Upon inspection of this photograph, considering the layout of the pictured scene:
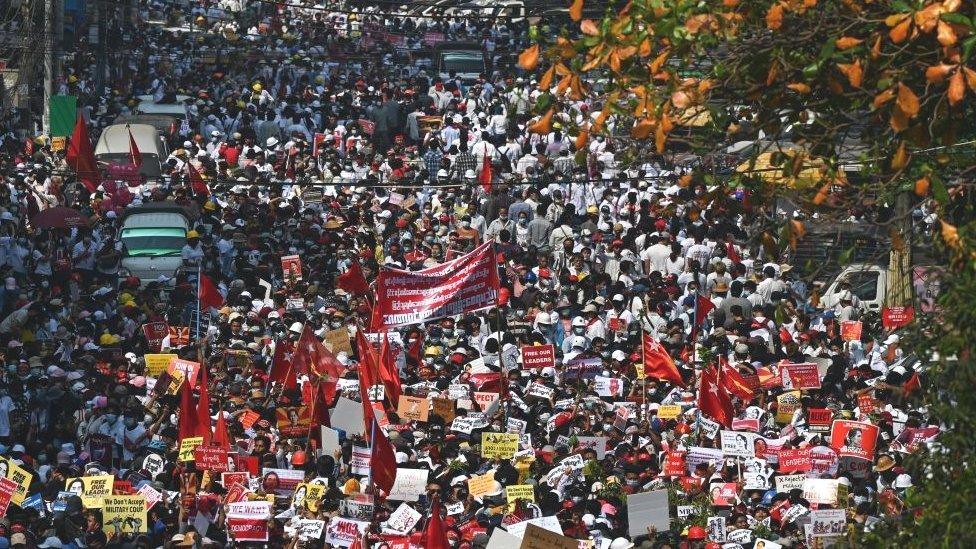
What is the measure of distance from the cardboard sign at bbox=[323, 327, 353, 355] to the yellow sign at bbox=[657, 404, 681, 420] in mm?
3950

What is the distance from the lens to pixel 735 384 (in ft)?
70.4

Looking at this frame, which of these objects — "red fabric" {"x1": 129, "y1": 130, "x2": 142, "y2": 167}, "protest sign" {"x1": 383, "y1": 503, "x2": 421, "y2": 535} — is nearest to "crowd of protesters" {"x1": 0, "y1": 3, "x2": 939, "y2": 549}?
"protest sign" {"x1": 383, "y1": 503, "x2": 421, "y2": 535}

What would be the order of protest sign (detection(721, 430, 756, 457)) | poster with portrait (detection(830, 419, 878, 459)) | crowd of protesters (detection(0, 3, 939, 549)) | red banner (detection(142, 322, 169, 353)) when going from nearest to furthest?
1. crowd of protesters (detection(0, 3, 939, 549))
2. poster with portrait (detection(830, 419, 878, 459))
3. protest sign (detection(721, 430, 756, 457))
4. red banner (detection(142, 322, 169, 353))

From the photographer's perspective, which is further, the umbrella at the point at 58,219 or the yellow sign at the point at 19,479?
the umbrella at the point at 58,219

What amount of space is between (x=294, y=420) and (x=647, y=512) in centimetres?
465

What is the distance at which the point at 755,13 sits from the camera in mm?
11102

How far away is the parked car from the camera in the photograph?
27594mm

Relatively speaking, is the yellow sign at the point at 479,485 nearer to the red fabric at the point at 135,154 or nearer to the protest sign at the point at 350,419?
the protest sign at the point at 350,419

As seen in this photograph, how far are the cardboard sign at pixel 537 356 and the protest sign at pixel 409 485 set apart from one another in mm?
3325

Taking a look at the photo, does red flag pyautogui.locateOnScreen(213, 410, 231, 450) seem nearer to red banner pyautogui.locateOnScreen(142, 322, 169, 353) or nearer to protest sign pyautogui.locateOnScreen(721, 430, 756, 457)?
red banner pyautogui.locateOnScreen(142, 322, 169, 353)

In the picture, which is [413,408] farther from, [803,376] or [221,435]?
[803,376]

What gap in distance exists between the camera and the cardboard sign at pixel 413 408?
21.2 meters

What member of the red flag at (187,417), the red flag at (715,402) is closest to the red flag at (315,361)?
the red flag at (187,417)

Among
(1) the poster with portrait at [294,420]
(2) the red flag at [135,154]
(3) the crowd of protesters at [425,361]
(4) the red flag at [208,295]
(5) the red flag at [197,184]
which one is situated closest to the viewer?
(3) the crowd of protesters at [425,361]
